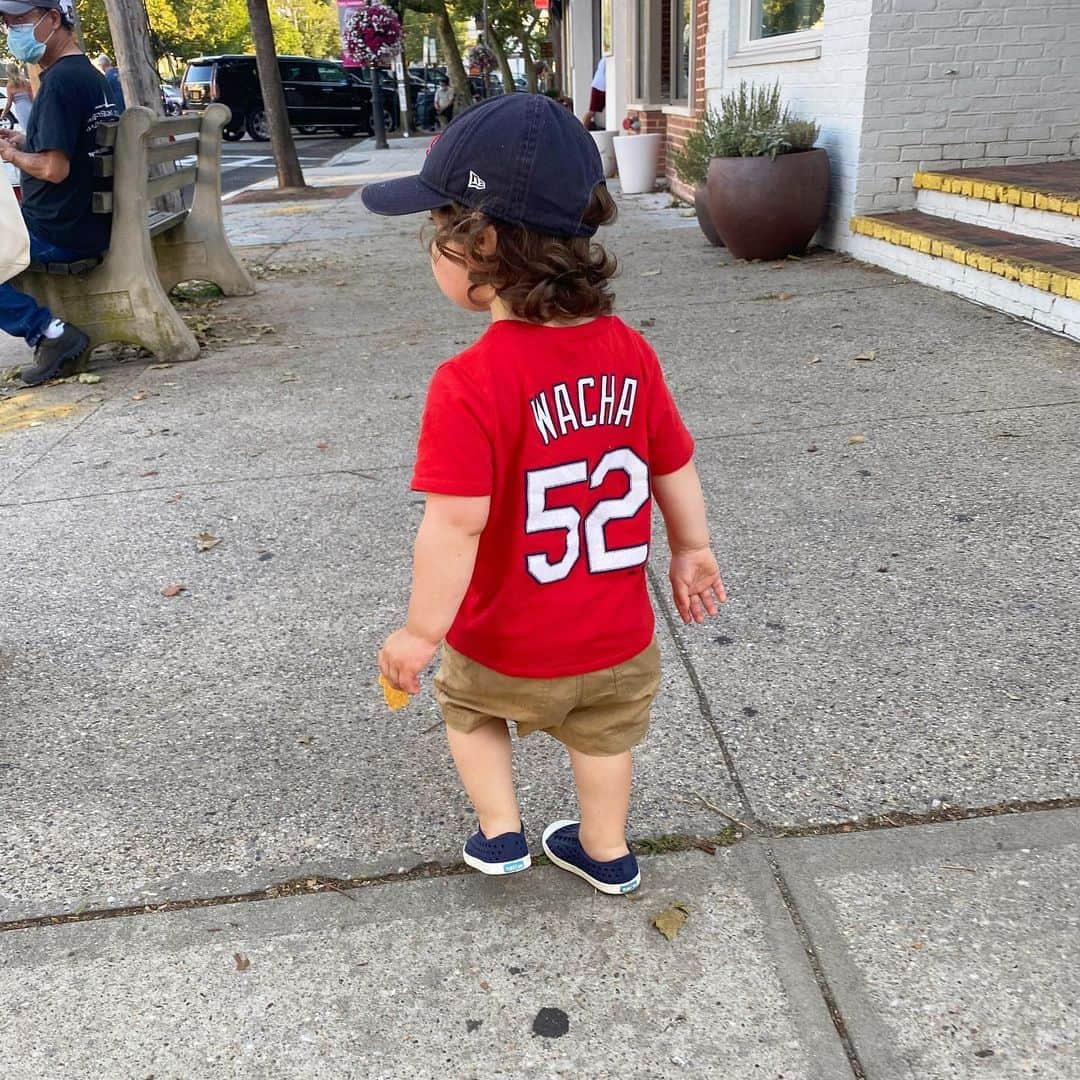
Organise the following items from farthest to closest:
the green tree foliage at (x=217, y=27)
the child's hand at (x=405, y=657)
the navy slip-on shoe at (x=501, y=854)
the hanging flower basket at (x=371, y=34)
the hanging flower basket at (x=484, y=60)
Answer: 1. the green tree foliage at (x=217, y=27)
2. the hanging flower basket at (x=484, y=60)
3. the hanging flower basket at (x=371, y=34)
4. the navy slip-on shoe at (x=501, y=854)
5. the child's hand at (x=405, y=657)

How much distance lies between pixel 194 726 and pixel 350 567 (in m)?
0.90

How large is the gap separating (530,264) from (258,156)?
24764mm

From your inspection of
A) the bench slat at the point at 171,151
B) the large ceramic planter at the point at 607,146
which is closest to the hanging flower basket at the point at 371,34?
the large ceramic planter at the point at 607,146

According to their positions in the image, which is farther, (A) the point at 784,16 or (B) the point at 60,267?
(A) the point at 784,16

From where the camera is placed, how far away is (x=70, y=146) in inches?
203

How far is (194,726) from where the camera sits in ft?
8.29

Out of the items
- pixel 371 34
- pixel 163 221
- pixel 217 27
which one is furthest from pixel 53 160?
Result: pixel 217 27

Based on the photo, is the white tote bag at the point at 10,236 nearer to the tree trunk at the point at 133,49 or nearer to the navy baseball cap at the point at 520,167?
the navy baseball cap at the point at 520,167

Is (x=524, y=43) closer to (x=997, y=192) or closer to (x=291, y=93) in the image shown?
(x=291, y=93)

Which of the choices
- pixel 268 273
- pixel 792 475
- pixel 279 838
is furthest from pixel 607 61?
pixel 279 838

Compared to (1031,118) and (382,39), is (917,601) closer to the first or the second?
(1031,118)

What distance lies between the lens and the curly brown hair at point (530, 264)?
1.57m

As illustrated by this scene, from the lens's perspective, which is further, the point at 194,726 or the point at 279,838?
the point at 194,726

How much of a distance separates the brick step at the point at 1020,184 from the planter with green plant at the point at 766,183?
73 cm
